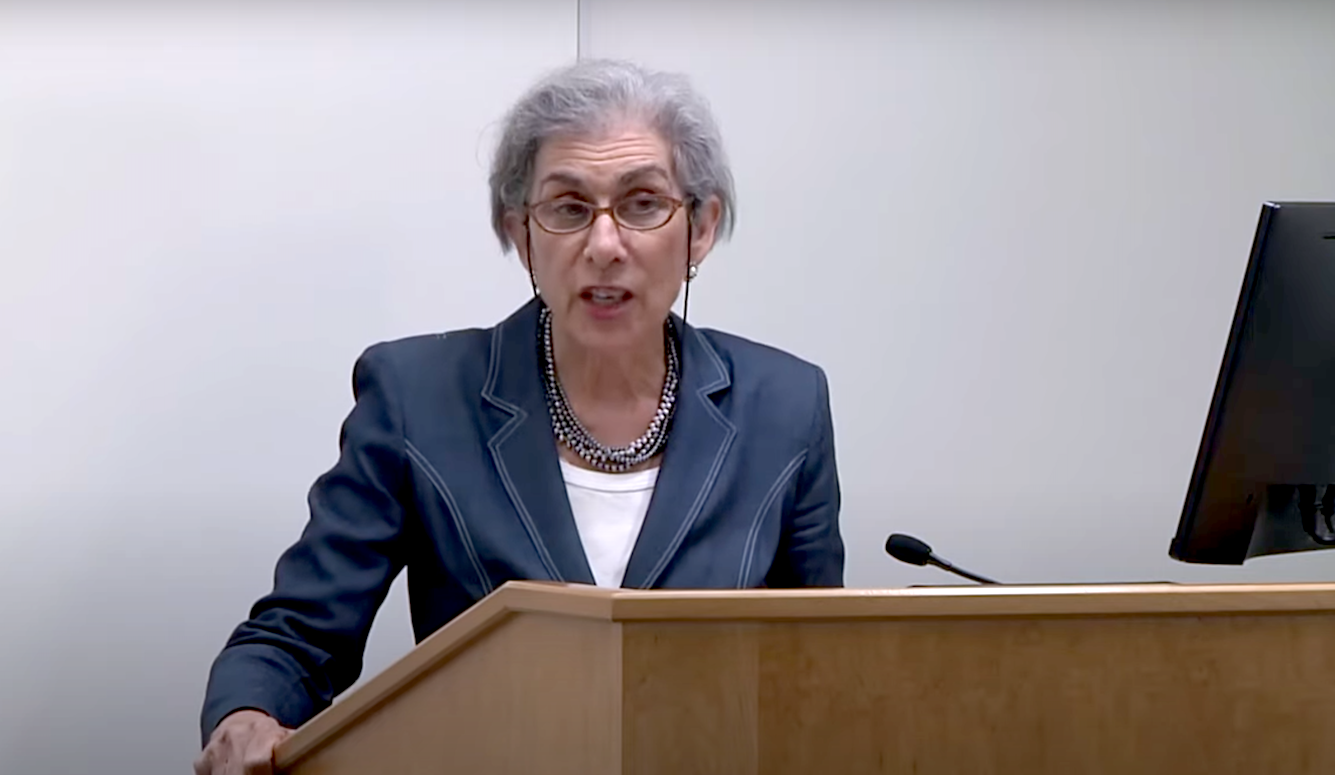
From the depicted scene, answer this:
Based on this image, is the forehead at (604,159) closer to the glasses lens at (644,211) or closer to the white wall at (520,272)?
the glasses lens at (644,211)

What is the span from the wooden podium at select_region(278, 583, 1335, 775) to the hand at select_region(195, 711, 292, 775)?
29cm

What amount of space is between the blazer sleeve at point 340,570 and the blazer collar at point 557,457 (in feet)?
0.39

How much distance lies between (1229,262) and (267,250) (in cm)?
163

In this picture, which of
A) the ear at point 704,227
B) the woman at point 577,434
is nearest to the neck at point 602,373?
the woman at point 577,434

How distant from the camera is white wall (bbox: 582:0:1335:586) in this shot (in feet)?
7.47

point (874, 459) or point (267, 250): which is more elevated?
point (267, 250)

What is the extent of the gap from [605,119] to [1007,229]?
104 centimetres

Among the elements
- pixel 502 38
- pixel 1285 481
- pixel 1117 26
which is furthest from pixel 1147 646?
pixel 1117 26

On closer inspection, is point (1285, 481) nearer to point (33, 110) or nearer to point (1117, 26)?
point (1117, 26)

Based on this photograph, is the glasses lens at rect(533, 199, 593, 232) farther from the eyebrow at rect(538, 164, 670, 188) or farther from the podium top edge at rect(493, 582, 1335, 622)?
the podium top edge at rect(493, 582, 1335, 622)

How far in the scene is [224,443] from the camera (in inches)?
83.3

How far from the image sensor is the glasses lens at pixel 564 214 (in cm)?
152

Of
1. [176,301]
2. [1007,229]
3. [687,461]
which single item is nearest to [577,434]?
[687,461]

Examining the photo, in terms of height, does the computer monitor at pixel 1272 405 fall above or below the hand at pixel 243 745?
above
